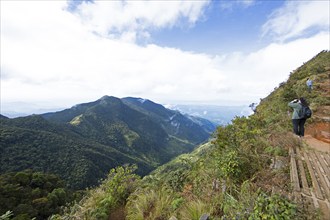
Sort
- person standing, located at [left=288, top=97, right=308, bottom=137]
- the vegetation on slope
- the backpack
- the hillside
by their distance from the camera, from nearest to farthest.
Result: 1. the hillside
2. the backpack
3. person standing, located at [left=288, top=97, right=308, bottom=137]
4. the vegetation on slope

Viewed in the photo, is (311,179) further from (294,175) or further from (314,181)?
(294,175)

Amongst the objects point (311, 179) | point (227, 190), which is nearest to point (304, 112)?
point (311, 179)

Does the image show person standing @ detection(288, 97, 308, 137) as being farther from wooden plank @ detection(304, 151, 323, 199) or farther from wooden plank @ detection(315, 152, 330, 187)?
wooden plank @ detection(304, 151, 323, 199)

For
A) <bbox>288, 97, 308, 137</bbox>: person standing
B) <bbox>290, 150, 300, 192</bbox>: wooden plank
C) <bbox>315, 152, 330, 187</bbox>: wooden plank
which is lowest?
<bbox>315, 152, 330, 187</bbox>: wooden plank

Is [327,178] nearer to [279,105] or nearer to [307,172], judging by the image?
[307,172]

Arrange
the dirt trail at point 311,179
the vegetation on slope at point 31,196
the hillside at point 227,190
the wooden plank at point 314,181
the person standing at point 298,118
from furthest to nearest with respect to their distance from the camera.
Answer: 1. the vegetation on slope at point 31,196
2. the person standing at point 298,118
3. the wooden plank at point 314,181
4. the dirt trail at point 311,179
5. the hillside at point 227,190

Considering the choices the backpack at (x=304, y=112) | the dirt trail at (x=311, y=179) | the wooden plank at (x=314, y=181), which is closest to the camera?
the dirt trail at (x=311, y=179)

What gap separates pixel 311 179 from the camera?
5250 millimetres

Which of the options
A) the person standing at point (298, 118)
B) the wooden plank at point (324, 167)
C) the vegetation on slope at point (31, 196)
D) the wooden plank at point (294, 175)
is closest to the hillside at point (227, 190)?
the wooden plank at point (294, 175)

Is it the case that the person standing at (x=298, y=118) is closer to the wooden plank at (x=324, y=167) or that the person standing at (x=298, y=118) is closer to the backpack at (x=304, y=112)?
the backpack at (x=304, y=112)

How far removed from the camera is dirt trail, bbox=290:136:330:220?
13.4 ft

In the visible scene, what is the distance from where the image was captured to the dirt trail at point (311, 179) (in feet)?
13.4

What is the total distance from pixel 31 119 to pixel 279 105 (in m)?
160

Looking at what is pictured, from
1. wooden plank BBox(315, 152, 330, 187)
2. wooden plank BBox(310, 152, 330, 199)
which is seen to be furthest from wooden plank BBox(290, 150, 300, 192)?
wooden plank BBox(315, 152, 330, 187)
